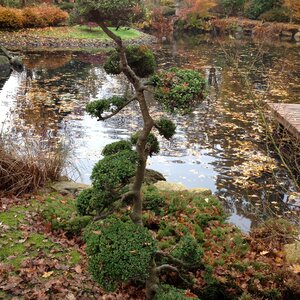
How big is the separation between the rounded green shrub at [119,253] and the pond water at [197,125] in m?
1.54

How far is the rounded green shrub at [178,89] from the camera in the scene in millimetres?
3623

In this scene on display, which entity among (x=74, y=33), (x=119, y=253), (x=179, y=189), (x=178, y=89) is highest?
(x=178, y=89)

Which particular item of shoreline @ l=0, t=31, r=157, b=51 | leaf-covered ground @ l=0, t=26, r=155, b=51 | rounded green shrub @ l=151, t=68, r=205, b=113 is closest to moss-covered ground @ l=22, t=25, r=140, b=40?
leaf-covered ground @ l=0, t=26, r=155, b=51

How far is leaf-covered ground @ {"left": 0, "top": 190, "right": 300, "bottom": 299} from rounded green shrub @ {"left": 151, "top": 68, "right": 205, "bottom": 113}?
53.9 inches

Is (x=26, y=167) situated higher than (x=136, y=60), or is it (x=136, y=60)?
(x=136, y=60)

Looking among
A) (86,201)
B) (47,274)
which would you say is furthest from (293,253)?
(47,274)

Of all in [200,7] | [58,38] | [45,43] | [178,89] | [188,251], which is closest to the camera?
[178,89]

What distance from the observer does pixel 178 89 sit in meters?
3.62

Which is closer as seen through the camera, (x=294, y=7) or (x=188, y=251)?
(x=188, y=251)

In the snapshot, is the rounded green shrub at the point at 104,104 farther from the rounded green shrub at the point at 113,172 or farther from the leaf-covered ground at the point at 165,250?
the leaf-covered ground at the point at 165,250

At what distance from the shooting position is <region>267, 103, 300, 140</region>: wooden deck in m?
9.82

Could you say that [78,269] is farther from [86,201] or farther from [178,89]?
[178,89]

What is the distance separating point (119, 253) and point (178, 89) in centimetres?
147

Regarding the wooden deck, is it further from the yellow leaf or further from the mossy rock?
the yellow leaf
